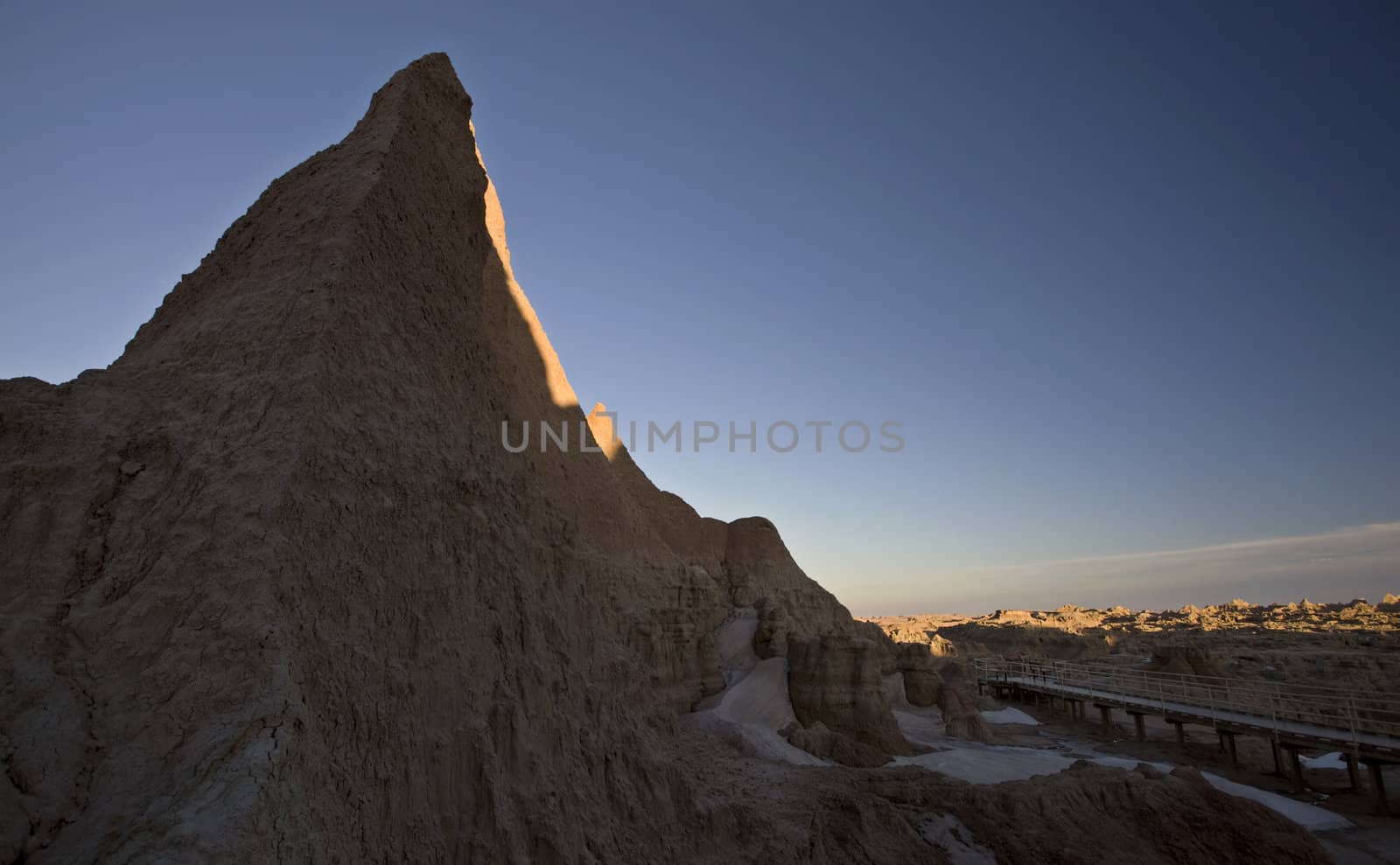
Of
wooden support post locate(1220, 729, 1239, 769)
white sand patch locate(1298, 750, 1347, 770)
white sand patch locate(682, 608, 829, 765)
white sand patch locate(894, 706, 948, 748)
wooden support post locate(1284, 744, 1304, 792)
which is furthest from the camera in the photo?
white sand patch locate(894, 706, 948, 748)

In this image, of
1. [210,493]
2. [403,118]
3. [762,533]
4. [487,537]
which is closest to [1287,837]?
[487,537]

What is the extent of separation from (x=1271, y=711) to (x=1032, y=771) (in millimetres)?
7815

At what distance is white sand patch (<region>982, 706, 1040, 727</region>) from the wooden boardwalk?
1701mm

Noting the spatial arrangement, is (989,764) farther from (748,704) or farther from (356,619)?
(356,619)

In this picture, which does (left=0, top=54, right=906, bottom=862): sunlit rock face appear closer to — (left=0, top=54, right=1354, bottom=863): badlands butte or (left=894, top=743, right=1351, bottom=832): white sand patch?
(left=0, top=54, right=1354, bottom=863): badlands butte

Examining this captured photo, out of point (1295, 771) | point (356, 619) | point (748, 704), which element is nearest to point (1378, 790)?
→ point (1295, 771)

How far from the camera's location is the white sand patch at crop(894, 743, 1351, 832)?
45.5 feet

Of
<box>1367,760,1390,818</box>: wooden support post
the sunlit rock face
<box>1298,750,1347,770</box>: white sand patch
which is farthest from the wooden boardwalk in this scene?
the sunlit rock face

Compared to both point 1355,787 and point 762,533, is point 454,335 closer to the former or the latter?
point 1355,787

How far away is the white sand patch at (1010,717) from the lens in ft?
87.1

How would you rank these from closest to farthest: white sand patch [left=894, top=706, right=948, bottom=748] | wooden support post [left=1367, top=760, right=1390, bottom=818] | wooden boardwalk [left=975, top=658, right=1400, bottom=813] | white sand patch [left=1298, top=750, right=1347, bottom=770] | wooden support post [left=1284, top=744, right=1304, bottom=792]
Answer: wooden support post [left=1367, top=760, right=1390, bottom=818] < wooden boardwalk [left=975, top=658, right=1400, bottom=813] < wooden support post [left=1284, top=744, right=1304, bottom=792] < white sand patch [left=1298, top=750, right=1347, bottom=770] < white sand patch [left=894, top=706, right=948, bottom=748]

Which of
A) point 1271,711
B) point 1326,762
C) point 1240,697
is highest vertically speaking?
point 1271,711

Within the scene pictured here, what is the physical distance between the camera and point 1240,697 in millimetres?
22906

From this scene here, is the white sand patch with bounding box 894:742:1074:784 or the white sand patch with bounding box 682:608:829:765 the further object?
the white sand patch with bounding box 682:608:829:765
